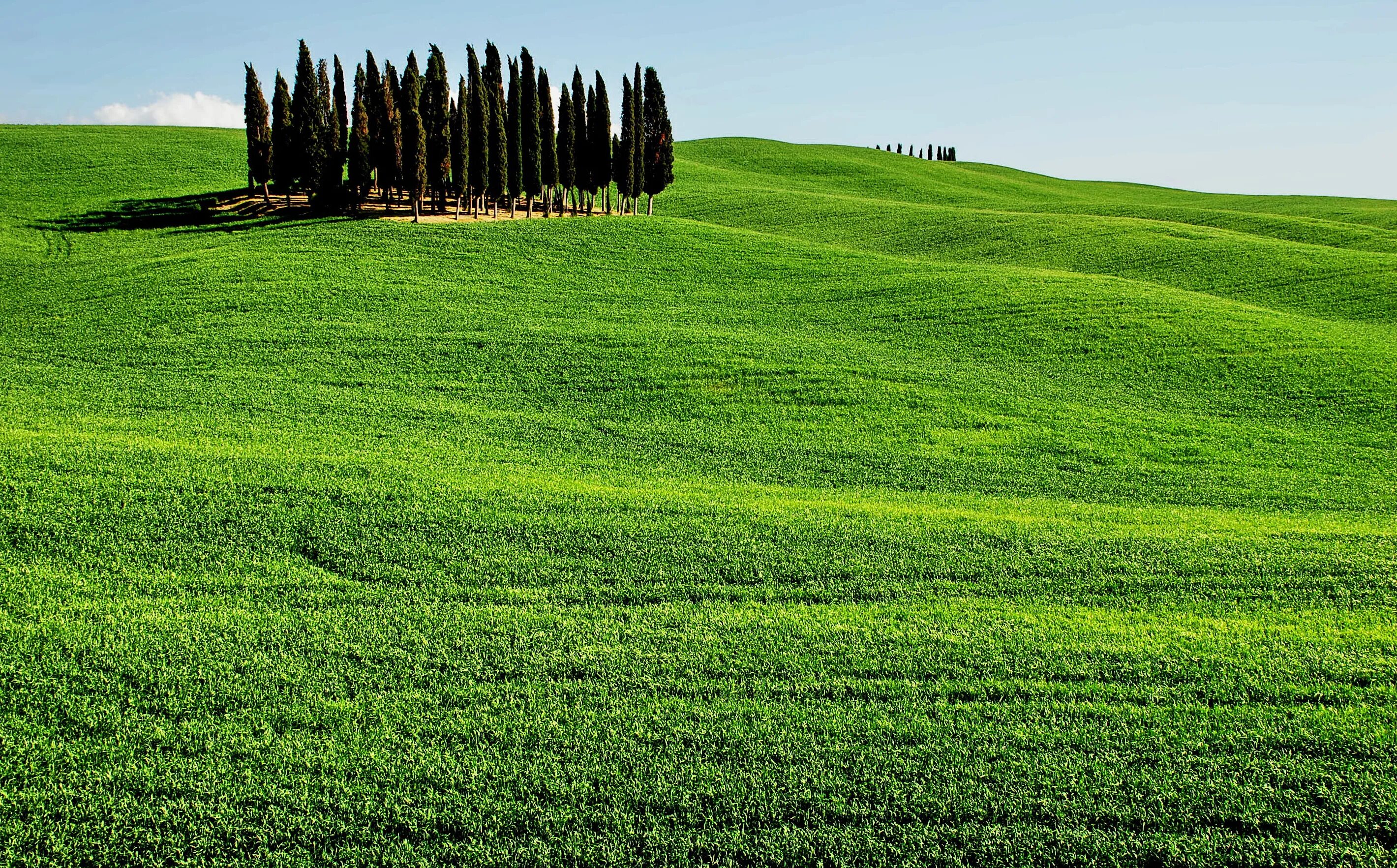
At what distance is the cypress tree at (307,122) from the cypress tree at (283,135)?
0.91ft

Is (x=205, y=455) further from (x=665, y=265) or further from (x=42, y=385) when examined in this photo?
(x=665, y=265)

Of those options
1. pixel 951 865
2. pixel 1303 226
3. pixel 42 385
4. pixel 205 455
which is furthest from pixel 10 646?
pixel 1303 226

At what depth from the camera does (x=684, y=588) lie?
10.7 m

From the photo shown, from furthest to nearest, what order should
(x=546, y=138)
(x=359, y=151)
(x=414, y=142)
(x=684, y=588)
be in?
(x=546, y=138) < (x=359, y=151) < (x=414, y=142) < (x=684, y=588)

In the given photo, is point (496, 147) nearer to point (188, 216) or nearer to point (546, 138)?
point (546, 138)

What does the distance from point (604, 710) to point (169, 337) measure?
23.2m

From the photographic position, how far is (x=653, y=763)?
7215 mm

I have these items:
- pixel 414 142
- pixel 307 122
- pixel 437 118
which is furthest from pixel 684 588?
pixel 307 122

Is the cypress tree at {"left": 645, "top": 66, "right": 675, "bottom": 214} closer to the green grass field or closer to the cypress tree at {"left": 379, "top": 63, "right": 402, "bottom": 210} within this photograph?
the cypress tree at {"left": 379, "top": 63, "right": 402, "bottom": 210}

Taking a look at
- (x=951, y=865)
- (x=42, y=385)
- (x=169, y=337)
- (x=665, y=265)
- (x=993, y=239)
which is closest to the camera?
(x=951, y=865)

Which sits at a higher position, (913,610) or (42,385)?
(42,385)

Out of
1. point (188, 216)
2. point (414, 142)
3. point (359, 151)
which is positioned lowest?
point (188, 216)

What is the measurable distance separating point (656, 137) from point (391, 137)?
14684 mm

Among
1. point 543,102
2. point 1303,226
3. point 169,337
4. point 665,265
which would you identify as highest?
point 543,102
